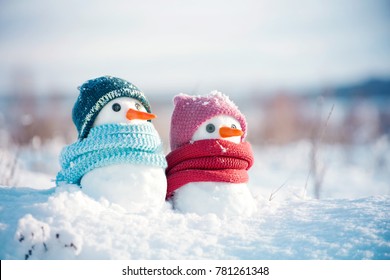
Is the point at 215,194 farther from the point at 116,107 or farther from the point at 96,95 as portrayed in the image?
the point at 96,95

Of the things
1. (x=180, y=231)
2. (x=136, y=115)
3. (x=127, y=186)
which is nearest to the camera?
(x=180, y=231)

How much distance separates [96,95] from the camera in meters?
1.79

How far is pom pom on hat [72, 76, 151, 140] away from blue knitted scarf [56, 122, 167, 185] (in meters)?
0.07

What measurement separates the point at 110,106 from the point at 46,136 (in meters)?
4.96

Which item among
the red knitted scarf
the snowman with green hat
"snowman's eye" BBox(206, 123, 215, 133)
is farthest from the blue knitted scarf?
"snowman's eye" BBox(206, 123, 215, 133)

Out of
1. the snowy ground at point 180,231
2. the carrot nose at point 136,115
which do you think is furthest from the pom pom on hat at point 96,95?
the snowy ground at point 180,231

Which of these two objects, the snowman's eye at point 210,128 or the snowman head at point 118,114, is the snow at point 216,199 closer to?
the snowman's eye at point 210,128

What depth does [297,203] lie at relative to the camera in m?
2.01

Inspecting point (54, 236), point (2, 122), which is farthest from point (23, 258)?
point (2, 122)

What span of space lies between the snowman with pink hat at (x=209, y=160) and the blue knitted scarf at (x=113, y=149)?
5.4 inches

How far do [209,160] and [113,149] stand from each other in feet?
1.50

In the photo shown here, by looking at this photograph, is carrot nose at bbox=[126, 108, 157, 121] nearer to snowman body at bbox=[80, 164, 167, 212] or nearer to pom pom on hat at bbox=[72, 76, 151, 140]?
pom pom on hat at bbox=[72, 76, 151, 140]

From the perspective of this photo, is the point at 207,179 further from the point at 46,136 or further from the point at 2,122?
the point at 46,136

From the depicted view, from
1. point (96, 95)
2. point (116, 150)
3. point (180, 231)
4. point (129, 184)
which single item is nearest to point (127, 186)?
point (129, 184)
